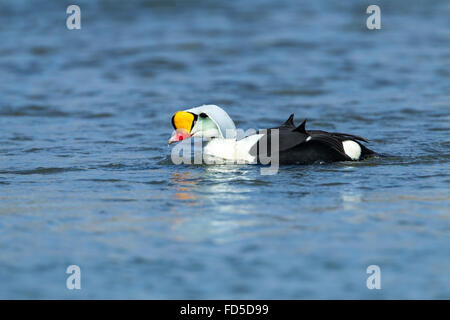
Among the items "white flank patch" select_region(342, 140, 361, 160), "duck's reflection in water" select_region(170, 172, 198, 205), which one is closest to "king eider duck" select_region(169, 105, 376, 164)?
"white flank patch" select_region(342, 140, 361, 160)

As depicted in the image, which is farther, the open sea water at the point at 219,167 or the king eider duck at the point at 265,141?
the king eider duck at the point at 265,141

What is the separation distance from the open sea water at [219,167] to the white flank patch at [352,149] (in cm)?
10

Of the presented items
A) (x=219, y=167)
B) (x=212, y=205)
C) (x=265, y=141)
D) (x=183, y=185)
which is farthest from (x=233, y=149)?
(x=212, y=205)

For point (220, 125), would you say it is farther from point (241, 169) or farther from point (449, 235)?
point (449, 235)

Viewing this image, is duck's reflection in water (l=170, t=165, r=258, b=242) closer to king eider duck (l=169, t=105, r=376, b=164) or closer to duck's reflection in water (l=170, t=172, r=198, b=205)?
duck's reflection in water (l=170, t=172, r=198, b=205)

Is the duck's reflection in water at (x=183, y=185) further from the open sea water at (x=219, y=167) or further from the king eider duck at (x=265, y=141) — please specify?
the king eider duck at (x=265, y=141)

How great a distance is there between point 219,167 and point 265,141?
0.52 metres

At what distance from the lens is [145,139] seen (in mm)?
9672

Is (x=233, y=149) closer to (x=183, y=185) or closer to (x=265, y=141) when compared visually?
(x=265, y=141)

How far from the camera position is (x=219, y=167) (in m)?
7.66

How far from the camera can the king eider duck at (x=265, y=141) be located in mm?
7344

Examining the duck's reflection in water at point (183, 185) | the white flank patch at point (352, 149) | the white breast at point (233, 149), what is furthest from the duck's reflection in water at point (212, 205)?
the white flank patch at point (352, 149)

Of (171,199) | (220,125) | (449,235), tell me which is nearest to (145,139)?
(220,125)

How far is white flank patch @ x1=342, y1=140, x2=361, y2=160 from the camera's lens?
24.9 ft
